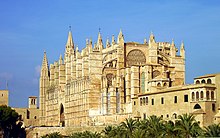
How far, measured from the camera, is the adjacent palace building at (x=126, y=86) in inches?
2205

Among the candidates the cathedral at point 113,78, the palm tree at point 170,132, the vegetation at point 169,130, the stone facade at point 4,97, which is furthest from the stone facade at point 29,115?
the palm tree at point 170,132

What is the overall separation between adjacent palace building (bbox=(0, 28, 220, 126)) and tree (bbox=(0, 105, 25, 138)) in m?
7.40

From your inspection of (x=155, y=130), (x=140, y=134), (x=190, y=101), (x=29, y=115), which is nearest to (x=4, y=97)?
(x=29, y=115)

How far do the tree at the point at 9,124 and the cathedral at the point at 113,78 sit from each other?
7720 mm

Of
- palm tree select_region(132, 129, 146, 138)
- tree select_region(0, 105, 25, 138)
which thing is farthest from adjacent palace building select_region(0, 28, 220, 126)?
palm tree select_region(132, 129, 146, 138)

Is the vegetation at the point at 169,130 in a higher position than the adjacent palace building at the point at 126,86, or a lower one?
lower

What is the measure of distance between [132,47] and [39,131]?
20.7 m

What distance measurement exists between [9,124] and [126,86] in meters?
29.7

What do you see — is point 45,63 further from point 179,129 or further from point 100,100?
point 179,129

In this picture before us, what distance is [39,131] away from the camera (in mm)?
83500

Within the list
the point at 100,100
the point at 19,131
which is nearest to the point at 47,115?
the point at 19,131

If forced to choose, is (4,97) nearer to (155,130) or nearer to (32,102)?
(32,102)

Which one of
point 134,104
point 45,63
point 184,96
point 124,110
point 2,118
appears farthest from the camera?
point 45,63

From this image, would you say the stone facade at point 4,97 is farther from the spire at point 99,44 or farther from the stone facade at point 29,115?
the spire at point 99,44
